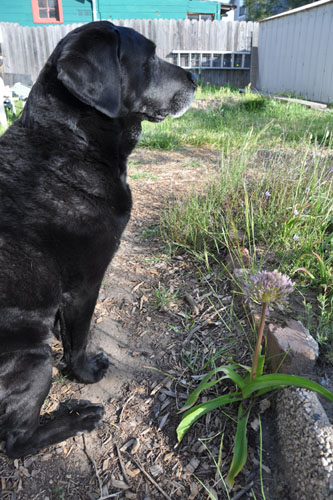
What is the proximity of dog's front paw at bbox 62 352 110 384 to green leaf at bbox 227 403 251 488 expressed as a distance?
0.82 m

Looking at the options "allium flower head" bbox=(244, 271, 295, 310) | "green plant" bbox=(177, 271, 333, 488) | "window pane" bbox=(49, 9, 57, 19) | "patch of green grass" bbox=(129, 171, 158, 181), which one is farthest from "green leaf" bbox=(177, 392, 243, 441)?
"window pane" bbox=(49, 9, 57, 19)

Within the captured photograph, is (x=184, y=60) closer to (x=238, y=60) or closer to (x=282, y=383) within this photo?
(x=238, y=60)

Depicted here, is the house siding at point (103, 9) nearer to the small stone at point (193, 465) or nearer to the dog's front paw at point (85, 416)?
the dog's front paw at point (85, 416)

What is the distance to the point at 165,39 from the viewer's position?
13.5 m

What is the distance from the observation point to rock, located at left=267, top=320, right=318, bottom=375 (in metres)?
1.58

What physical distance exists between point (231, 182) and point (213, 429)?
6.28ft

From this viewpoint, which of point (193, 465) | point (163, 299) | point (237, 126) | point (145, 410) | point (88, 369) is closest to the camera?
point (193, 465)

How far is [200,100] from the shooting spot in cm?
914

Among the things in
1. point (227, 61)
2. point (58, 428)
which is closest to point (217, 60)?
point (227, 61)

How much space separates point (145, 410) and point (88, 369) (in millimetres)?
389

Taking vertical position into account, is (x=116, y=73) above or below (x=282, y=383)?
above

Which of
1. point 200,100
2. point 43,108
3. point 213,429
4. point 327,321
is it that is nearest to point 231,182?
point 327,321

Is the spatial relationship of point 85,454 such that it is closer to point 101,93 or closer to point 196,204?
point 101,93

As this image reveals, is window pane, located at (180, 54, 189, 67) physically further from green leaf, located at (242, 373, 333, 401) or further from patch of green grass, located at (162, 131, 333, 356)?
green leaf, located at (242, 373, 333, 401)
